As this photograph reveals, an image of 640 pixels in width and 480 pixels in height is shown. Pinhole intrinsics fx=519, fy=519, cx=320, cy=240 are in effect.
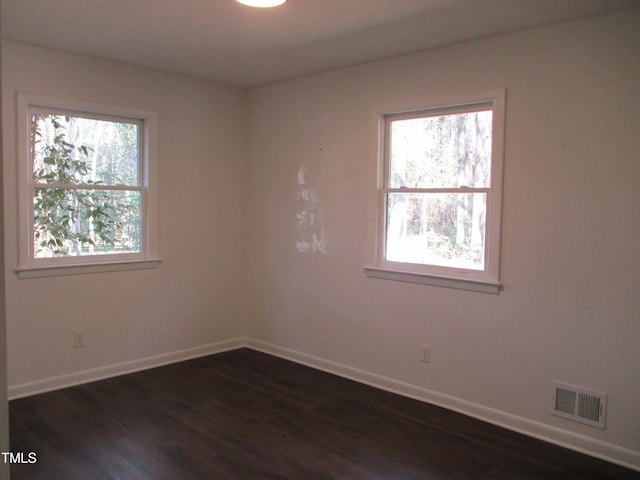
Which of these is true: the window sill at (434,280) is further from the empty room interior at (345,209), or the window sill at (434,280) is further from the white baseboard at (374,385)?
the white baseboard at (374,385)

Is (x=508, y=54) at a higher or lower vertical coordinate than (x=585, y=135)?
higher

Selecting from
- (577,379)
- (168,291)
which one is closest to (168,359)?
(168,291)

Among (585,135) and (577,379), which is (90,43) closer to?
(585,135)

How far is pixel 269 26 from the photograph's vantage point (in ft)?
10.9

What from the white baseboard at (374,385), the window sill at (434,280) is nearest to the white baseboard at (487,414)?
the white baseboard at (374,385)

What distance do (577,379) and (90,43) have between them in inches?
156

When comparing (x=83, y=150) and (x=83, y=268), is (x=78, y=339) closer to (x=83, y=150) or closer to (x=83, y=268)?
(x=83, y=268)

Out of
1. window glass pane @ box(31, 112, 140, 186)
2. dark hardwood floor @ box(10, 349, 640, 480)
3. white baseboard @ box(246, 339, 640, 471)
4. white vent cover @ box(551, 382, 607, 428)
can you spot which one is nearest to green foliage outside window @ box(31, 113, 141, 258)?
window glass pane @ box(31, 112, 140, 186)

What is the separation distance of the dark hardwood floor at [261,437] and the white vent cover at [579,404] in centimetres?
21

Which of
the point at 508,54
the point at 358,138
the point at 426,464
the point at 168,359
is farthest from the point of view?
the point at 168,359

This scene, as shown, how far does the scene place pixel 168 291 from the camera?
4.67 m

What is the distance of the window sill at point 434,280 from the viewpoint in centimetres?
348

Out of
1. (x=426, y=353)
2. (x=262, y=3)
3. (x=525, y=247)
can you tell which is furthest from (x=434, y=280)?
(x=262, y=3)

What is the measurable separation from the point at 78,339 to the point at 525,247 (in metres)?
3.40
